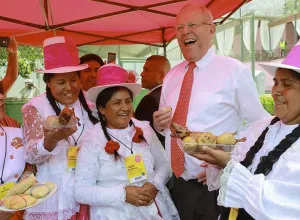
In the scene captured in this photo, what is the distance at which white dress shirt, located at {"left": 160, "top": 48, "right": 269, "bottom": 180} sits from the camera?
2.37 m

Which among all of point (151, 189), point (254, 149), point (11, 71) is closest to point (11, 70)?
point (11, 71)

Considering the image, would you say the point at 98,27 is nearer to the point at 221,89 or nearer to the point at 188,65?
the point at 188,65

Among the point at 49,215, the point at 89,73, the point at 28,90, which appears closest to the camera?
the point at 49,215

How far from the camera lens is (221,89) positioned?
2371 mm

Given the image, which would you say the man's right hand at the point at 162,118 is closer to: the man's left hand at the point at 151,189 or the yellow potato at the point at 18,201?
the man's left hand at the point at 151,189

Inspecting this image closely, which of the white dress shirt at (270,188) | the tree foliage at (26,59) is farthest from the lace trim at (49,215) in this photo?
the tree foliage at (26,59)

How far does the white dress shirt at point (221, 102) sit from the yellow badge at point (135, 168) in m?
0.34

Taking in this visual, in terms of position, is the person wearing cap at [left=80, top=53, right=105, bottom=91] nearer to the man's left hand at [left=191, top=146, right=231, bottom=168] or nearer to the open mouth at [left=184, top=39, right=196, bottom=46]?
the open mouth at [left=184, top=39, right=196, bottom=46]

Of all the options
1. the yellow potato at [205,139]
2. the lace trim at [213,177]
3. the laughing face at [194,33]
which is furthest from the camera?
the laughing face at [194,33]

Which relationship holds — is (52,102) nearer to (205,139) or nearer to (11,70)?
(205,139)

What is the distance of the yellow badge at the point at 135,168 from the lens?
Result: 2.21m

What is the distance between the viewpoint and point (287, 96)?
1.51 m

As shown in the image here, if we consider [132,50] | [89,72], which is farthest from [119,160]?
[132,50]

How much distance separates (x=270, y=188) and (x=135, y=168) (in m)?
1.02
